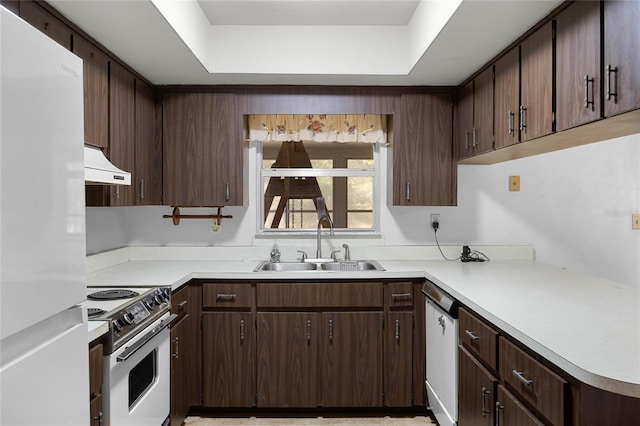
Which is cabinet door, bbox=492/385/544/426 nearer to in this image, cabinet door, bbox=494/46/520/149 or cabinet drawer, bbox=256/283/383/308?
cabinet drawer, bbox=256/283/383/308

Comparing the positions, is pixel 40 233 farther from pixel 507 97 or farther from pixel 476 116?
pixel 476 116

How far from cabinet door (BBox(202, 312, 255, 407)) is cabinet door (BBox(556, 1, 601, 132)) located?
6.72 feet

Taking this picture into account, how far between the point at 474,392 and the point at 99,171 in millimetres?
1857

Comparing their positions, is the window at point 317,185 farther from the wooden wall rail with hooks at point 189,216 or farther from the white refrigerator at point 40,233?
the white refrigerator at point 40,233

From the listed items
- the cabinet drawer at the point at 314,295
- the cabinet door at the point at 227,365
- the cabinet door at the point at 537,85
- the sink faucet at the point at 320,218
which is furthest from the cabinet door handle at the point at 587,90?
the cabinet door at the point at 227,365

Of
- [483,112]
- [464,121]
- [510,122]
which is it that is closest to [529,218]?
[464,121]

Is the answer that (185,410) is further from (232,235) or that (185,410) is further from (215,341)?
(232,235)

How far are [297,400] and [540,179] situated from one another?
229 cm

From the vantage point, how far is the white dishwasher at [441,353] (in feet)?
6.55

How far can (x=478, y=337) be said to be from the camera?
169 centimetres

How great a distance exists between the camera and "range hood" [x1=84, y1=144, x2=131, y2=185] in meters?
1.63

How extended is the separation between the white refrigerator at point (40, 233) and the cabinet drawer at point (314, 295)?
4.67 feet

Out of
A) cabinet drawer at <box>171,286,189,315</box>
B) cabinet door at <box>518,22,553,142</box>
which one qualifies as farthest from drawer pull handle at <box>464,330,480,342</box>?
cabinet drawer at <box>171,286,189,315</box>

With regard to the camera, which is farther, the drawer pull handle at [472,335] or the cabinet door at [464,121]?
the cabinet door at [464,121]
